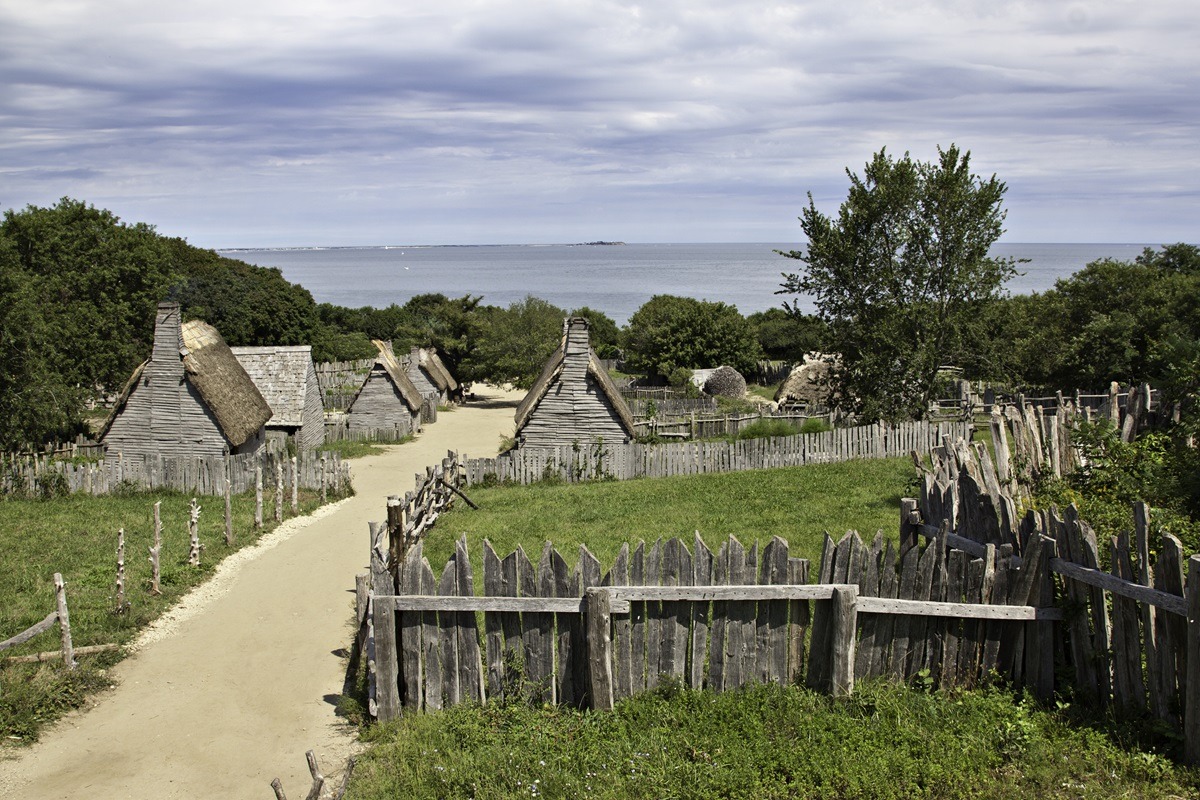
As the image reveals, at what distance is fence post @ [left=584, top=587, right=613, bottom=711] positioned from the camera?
8266mm

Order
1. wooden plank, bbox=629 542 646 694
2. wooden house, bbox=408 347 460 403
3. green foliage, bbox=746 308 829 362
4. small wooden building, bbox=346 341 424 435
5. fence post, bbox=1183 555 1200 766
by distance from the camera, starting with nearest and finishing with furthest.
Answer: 1. fence post, bbox=1183 555 1200 766
2. wooden plank, bbox=629 542 646 694
3. small wooden building, bbox=346 341 424 435
4. wooden house, bbox=408 347 460 403
5. green foliage, bbox=746 308 829 362

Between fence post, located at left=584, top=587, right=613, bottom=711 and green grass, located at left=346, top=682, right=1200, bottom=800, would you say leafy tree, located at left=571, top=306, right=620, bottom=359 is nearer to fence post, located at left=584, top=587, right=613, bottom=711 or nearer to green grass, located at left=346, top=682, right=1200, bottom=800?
fence post, located at left=584, top=587, right=613, bottom=711

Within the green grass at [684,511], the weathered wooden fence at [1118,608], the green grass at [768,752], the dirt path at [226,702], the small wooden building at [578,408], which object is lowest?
the dirt path at [226,702]

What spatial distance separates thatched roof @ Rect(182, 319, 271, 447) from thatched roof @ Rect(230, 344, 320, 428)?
125 cm

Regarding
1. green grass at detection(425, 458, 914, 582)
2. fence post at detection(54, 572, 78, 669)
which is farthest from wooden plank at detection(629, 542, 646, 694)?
fence post at detection(54, 572, 78, 669)

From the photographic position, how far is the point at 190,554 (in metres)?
16.8

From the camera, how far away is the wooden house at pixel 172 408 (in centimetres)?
2684

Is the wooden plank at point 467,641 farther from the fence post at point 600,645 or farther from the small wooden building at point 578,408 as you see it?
the small wooden building at point 578,408

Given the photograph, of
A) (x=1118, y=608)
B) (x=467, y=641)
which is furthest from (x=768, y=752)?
(x=1118, y=608)

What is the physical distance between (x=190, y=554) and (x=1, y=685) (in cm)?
637

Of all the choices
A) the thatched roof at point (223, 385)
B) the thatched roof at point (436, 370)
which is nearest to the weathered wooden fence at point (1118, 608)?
the thatched roof at point (223, 385)

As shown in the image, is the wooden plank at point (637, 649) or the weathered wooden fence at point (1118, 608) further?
the wooden plank at point (637, 649)

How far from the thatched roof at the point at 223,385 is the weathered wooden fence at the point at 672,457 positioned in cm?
907

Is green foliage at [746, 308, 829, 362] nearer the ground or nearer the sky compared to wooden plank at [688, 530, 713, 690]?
nearer the sky
